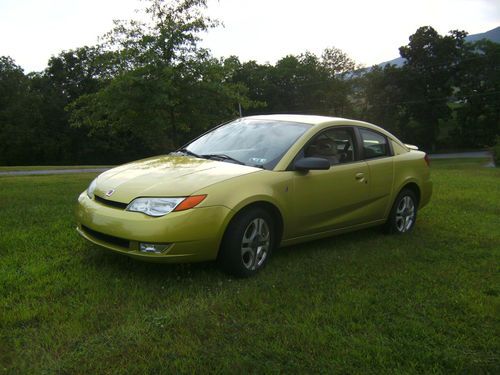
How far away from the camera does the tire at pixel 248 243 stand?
416 centimetres

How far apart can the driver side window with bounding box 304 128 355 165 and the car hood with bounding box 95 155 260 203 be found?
873mm

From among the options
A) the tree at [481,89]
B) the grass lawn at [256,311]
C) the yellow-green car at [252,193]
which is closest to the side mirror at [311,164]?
the yellow-green car at [252,193]

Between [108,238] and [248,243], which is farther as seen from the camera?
[248,243]

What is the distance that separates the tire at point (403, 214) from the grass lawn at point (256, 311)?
0.54m

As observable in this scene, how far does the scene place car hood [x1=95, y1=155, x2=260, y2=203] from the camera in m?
4.10

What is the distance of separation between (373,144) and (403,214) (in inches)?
41.8

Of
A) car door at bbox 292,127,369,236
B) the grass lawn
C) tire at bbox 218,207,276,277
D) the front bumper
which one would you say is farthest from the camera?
car door at bbox 292,127,369,236

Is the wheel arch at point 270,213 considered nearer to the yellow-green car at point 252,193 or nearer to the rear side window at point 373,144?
the yellow-green car at point 252,193

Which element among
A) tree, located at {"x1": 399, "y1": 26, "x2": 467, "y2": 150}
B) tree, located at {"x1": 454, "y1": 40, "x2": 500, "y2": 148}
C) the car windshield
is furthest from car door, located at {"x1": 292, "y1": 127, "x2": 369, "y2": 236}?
tree, located at {"x1": 454, "y1": 40, "x2": 500, "y2": 148}

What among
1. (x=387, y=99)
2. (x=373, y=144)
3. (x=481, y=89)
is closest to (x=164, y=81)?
(x=373, y=144)

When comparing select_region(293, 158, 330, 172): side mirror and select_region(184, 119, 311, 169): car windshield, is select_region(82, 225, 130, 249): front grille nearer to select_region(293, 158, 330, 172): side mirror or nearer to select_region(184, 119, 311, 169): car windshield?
select_region(184, 119, 311, 169): car windshield

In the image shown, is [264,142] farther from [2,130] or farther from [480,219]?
[2,130]

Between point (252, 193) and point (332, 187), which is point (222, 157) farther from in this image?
point (332, 187)

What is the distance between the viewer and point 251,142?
5.18m
